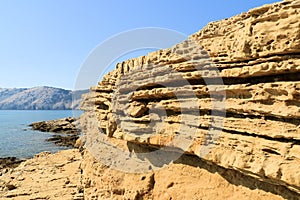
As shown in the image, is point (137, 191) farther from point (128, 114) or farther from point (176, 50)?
point (176, 50)

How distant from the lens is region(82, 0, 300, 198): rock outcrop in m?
5.00

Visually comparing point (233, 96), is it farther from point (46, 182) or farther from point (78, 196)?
point (46, 182)

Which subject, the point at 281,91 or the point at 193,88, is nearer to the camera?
the point at 281,91

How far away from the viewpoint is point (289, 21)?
490 cm

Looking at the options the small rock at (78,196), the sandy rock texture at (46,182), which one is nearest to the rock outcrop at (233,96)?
the small rock at (78,196)

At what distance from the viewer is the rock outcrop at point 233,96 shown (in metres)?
5.00

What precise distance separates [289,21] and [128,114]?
6055 mm

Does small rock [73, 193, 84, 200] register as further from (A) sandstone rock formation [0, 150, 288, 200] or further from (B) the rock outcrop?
(B) the rock outcrop

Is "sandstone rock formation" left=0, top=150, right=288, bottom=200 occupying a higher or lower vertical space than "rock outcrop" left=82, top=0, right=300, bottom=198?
lower

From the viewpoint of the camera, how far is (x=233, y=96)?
6172mm

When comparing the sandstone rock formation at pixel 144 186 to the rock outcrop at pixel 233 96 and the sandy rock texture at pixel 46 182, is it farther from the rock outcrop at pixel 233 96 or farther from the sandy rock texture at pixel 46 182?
the rock outcrop at pixel 233 96

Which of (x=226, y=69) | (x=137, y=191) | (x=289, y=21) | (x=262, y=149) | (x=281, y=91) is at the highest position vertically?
(x=289, y=21)

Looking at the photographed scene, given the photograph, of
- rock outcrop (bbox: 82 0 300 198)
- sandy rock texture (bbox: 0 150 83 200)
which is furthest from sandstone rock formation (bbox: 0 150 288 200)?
rock outcrop (bbox: 82 0 300 198)

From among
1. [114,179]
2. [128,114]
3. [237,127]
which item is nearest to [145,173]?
[114,179]
